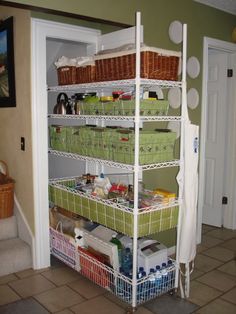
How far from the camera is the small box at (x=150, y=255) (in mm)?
2561

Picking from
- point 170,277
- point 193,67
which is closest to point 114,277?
point 170,277

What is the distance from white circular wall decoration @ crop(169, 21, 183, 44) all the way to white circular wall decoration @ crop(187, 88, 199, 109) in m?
0.48

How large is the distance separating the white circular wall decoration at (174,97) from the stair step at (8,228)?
1.85 metres

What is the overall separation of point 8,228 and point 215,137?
8.35 ft

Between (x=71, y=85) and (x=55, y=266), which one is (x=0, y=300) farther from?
(x=71, y=85)

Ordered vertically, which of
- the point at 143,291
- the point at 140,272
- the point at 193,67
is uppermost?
the point at 193,67

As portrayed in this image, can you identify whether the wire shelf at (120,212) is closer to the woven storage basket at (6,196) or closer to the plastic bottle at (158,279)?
the plastic bottle at (158,279)

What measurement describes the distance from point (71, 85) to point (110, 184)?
86 centimetres

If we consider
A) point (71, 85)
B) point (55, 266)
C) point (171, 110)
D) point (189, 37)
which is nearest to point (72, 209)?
point (55, 266)

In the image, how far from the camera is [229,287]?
2840 millimetres

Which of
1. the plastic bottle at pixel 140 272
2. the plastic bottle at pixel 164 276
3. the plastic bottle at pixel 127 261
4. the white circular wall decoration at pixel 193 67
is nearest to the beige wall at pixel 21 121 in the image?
the plastic bottle at pixel 127 261

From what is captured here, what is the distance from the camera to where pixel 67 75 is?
2.91 meters

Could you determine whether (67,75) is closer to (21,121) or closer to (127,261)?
(21,121)

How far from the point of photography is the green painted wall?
8.61ft
